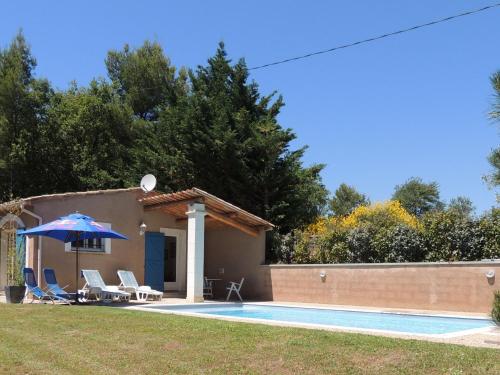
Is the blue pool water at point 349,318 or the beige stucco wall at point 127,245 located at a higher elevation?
the beige stucco wall at point 127,245

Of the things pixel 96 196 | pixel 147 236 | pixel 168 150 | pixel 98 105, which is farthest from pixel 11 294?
pixel 98 105

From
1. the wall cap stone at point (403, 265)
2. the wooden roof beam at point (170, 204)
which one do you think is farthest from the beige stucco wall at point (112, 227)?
the wall cap stone at point (403, 265)

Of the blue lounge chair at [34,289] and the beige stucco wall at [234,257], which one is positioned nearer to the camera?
the blue lounge chair at [34,289]

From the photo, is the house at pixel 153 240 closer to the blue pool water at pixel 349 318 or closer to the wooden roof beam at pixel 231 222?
the wooden roof beam at pixel 231 222

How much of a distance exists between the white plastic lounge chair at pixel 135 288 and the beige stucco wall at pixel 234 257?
342 cm

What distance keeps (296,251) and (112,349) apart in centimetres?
1133

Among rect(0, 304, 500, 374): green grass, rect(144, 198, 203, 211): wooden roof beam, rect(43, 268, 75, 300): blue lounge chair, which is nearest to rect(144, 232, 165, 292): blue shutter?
rect(144, 198, 203, 211): wooden roof beam

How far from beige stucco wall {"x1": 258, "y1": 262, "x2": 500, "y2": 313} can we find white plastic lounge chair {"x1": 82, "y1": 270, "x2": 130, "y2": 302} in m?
5.01

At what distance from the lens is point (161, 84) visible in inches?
1335

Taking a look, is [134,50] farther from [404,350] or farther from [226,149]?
[404,350]

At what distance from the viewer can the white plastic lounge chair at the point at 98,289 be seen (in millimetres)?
15734

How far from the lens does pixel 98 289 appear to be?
1573 cm

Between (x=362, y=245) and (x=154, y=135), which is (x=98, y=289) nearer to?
(x=362, y=245)

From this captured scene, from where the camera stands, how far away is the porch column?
667 inches
